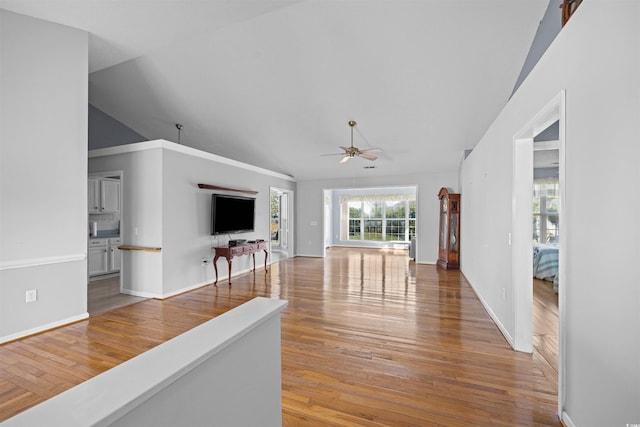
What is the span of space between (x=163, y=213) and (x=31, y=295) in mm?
1682

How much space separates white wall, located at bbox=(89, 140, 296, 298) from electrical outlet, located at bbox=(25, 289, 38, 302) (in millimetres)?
1357

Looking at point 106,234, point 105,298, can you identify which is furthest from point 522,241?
point 106,234

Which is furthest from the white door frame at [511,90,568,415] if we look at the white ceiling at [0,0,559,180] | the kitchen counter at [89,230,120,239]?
the kitchen counter at [89,230,120,239]

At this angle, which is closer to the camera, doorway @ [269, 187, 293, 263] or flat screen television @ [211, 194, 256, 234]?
flat screen television @ [211, 194, 256, 234]

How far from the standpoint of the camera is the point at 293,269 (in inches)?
264

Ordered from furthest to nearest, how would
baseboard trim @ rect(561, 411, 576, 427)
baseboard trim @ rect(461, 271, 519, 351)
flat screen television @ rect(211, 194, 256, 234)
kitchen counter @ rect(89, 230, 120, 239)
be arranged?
kitchen counter @ rect(89, 230, 120, 239) → flat screen television @ rect(211, 194, 256, 234) → baseboard trim @ rect(461, 271, 519, 351) → baseboard trim @ rect(561, 411, 576, 427)

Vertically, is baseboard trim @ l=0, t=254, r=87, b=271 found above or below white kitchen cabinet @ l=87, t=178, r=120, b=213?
below

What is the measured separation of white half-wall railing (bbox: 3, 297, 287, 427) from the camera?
62cm

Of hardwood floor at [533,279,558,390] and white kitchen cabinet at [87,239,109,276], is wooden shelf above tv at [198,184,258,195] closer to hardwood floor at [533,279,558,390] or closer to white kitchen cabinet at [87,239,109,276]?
white kitchen cabinet at [87,239,109,276]

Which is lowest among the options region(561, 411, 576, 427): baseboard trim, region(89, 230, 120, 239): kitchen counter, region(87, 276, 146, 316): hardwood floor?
region(87, 276, 146, 316): hardwood floor

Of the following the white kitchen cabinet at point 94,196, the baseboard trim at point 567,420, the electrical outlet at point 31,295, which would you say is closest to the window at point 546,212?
the baseboard trim at point 567,420

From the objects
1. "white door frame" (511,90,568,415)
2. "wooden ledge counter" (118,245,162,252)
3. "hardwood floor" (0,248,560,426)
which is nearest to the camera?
"hardwood floor" (0,248,560,426)

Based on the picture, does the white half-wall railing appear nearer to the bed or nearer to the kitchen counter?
the kitchen counter

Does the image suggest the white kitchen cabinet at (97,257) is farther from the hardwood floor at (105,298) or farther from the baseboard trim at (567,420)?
the baseboard trim at (567,420)
